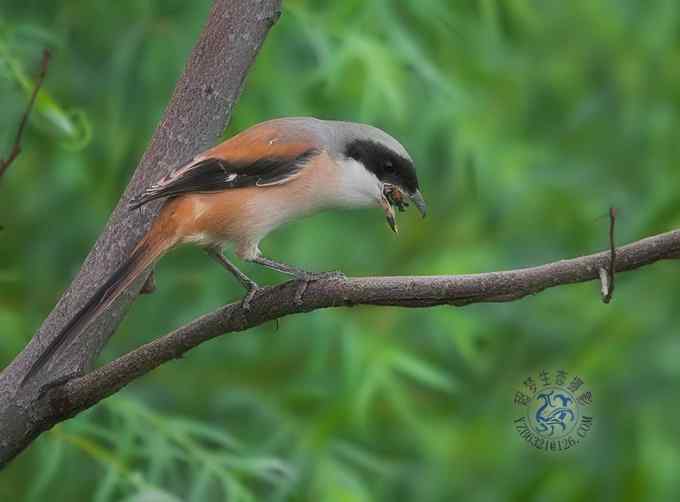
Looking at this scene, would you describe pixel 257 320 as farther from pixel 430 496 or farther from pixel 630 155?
pixel 630 155

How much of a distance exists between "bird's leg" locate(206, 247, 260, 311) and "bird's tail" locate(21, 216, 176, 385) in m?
0.27

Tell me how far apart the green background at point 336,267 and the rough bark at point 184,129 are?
1.27 meters

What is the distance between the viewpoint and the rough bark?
2971mm

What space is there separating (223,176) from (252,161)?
0.46 ft

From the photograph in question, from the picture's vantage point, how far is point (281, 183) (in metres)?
3.63

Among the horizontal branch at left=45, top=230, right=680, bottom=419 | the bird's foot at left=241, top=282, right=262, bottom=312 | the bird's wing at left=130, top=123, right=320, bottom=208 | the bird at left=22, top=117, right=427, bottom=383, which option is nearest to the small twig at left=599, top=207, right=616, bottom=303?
the horizontal branch at left=45, top=230, right=680, bottom=419

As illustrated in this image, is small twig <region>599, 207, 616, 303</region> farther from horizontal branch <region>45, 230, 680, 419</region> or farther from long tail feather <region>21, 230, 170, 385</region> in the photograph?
long tail feather <region>21, 230, 170, 385</region>

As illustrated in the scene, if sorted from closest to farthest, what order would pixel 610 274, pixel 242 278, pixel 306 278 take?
pixel 610 274, pixel 306 278, pixel 242 278

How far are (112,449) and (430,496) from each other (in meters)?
2.04

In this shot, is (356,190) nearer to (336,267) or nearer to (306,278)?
(306,278)

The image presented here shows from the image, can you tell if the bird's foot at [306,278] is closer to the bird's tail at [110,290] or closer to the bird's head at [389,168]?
the bird's tail at [110,290]

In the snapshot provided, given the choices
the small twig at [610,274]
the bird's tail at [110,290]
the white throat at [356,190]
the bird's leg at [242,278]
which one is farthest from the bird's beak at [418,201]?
the small twig at [610,274]

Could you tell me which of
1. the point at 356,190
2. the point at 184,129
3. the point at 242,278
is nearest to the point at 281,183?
the point at 356,190

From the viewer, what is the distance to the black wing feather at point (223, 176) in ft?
10.3
